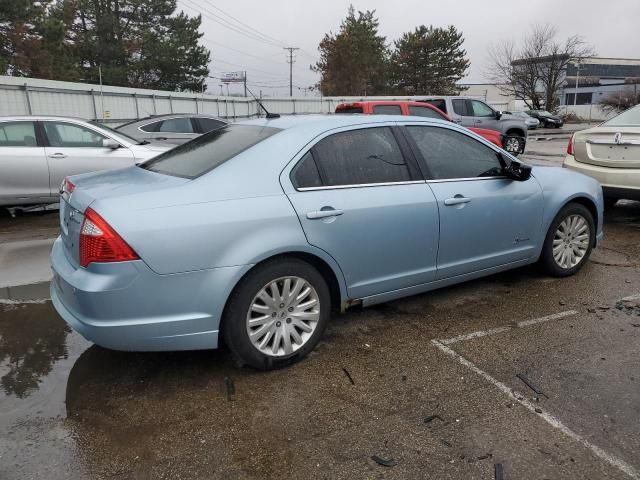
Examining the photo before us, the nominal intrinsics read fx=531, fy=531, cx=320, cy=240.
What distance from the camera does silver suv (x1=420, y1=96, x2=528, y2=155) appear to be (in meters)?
14.9

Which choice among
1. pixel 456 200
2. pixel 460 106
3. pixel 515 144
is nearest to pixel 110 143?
pixel 456 200

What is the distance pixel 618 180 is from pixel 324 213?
4.86 metres

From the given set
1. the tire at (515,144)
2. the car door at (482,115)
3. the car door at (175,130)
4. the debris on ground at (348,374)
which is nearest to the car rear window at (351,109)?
the car door at (175,130)

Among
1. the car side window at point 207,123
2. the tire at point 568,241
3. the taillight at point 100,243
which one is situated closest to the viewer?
the taillight at point 100,243

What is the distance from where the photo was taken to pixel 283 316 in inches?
129

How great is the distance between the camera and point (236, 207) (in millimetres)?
3066

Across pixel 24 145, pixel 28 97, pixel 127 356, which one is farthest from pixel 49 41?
pixel 127 356

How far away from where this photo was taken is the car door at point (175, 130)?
447 inches

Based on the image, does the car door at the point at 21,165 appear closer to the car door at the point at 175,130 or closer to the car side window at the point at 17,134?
the car side window at the point at 17,134

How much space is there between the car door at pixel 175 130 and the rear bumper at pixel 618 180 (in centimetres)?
793

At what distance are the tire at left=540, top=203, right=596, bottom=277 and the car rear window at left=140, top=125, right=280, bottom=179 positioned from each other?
273 centimetres

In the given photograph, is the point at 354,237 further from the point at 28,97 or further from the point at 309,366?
the point at 28,97

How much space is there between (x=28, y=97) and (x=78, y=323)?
48.4 feet

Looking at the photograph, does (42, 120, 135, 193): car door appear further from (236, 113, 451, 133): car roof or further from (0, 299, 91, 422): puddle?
(236, 113, 451, 133): car roof
